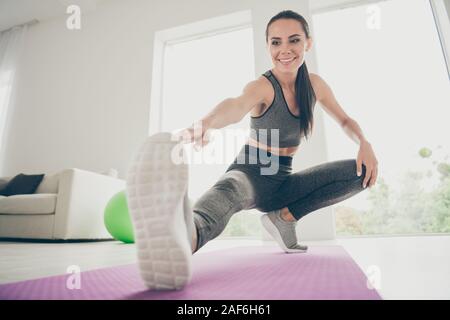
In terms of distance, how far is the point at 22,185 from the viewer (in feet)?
9.40

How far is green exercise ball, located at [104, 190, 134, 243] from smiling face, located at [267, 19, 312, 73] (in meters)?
1.66

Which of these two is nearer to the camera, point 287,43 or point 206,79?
point 287,43

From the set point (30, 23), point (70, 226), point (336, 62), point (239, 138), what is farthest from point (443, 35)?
point (30, 23)

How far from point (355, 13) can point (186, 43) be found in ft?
6.82

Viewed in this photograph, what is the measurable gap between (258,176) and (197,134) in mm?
391

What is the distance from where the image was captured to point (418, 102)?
276cm

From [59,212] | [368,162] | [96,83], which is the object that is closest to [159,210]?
[368,162]

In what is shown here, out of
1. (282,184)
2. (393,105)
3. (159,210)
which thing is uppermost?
(393,105)

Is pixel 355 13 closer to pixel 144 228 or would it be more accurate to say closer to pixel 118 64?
pixel 118 64

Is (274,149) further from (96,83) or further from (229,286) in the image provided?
(96,83)

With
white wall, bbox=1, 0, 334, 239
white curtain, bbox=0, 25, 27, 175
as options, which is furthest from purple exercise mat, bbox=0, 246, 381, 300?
white curtain, bbox=0, 25, 27, 175

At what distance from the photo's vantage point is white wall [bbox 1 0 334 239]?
329cm

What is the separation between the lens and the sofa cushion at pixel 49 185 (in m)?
2.89

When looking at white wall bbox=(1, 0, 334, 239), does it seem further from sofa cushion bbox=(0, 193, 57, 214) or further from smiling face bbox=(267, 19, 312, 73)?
smiling face bbox=(267, 19, 312, 73)
